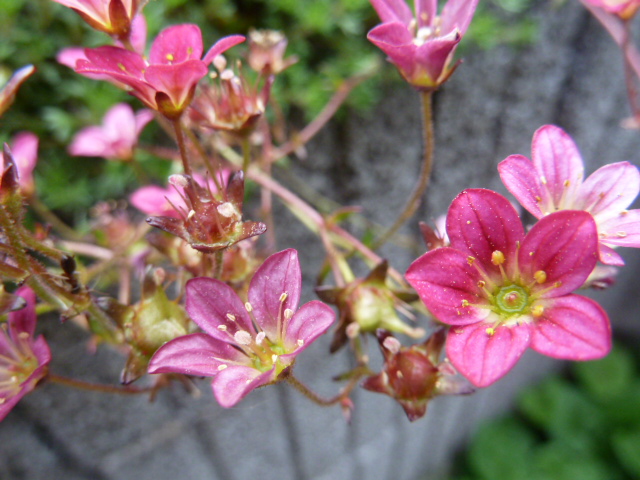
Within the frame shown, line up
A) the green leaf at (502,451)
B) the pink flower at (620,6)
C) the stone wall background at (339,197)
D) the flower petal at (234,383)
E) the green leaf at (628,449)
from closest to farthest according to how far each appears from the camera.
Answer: the flower petal at (234,383)
the pink flower at (620,6)
the stone wall background at (339,197)
the green leaf at (628,449)
the green leaf at (502,451)

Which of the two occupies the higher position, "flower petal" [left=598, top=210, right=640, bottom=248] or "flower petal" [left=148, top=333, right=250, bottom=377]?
"flower petal" [left=598, top=210, right=640, bottom=248]

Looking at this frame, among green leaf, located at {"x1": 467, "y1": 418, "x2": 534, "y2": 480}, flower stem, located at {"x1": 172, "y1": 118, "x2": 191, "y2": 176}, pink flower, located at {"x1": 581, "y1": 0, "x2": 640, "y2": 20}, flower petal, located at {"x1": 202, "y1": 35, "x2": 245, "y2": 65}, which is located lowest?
green leaf, located at {"x1": 467, "y1": 418, "x2": 534, "y2": 480}

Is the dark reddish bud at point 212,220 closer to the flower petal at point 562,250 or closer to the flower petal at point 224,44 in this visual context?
the flower petal at point 224,44

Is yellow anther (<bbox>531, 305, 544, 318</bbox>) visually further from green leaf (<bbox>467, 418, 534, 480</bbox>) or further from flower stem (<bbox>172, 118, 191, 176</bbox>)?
green leaf (<bbox>467, 418, 534, 480</bbox>)

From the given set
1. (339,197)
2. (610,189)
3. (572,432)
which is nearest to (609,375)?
(572,432)

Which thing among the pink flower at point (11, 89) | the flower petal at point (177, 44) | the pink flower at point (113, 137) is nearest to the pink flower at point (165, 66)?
the flower petal at point (177, 44)

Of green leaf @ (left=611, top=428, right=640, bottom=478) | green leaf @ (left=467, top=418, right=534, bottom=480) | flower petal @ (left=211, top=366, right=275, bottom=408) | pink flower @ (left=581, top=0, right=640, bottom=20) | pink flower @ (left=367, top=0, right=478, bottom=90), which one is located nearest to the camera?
flower petal @ (left=211, top=366, right=275, bottom=408)

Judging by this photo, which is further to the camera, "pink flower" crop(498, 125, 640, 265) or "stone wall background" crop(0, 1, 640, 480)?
"stone wall background" crop(0, 1, 640, 480)

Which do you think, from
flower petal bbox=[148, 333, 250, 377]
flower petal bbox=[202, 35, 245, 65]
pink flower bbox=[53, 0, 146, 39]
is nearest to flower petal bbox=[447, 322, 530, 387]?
flower petal bbox=[148, 333, 250, 377]
